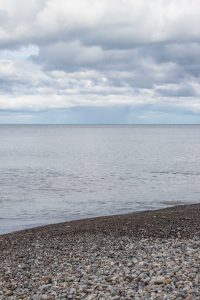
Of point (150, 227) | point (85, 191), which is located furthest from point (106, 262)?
point (85, 191)

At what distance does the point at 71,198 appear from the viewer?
36.2 metres

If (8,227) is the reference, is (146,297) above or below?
above

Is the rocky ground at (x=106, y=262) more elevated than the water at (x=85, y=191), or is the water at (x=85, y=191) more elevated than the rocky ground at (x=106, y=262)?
the rocky ground at (x=106, y=262)

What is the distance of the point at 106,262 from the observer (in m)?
13.1

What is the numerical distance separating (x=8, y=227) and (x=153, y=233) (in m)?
10.2

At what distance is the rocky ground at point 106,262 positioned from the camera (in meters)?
10.3

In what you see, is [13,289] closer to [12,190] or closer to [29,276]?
[29,276]

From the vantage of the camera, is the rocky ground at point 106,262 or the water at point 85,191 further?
the water at point 85,191

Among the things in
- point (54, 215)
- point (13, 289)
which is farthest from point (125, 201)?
point (13, 289)

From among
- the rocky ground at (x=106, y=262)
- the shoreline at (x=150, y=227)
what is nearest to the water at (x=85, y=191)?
the shoreline at (x=150, y=227)

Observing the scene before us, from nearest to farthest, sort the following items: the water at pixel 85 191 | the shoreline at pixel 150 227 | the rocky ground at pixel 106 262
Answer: the rocky ground at pixel 106 262 < the shoreline at pixel 150 227 < the water at pixel 85 191

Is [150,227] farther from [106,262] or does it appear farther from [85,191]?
[85,191]

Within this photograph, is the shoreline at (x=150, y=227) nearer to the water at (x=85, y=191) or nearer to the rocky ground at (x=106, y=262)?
the rocky ground at (x=106, y=262)

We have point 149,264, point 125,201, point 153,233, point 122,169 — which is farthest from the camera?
point 122,169
